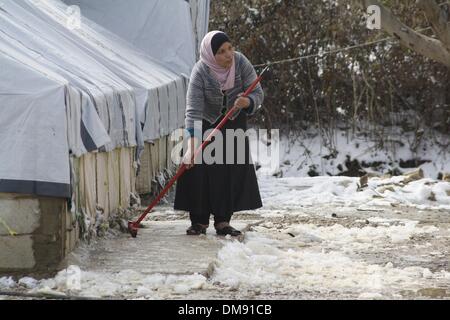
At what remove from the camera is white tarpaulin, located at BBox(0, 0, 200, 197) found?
5.39 metres

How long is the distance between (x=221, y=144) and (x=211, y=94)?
0.37 meters

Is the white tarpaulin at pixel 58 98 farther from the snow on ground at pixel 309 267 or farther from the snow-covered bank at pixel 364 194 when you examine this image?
the snow-covered bank at pixel 364 194

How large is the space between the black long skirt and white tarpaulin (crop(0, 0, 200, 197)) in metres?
0.68

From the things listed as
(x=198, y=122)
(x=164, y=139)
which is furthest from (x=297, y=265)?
(x=164, y=139)

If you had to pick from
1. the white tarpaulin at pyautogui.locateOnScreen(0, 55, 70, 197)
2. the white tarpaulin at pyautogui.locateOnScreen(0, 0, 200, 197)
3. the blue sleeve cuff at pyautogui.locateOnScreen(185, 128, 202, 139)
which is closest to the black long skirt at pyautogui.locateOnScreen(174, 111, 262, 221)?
the blue sleeve cuff at pyautogui.locateOnScreen(185, 128, 202, 139)

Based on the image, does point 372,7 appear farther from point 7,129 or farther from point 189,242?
point 7,129

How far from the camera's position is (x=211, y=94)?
6.84 metres

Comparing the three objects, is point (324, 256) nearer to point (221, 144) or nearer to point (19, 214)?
point (221, 144)

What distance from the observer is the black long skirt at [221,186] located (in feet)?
22.6

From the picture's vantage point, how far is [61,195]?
5.39 metres

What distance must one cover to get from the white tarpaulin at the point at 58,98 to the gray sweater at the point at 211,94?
627 millimetres

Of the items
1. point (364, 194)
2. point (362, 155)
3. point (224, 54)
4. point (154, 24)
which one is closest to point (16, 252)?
point (224, 54)

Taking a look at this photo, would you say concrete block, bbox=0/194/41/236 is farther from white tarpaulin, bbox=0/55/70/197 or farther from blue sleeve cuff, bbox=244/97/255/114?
blue sleeve cuff, bbox=244/97/255/114

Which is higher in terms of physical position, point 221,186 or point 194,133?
point 194,133
